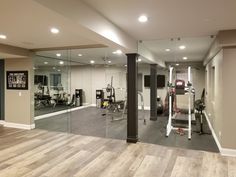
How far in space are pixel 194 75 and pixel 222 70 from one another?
76.4 inches

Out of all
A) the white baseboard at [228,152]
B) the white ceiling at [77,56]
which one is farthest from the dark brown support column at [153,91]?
the white baseboard at [228,152]

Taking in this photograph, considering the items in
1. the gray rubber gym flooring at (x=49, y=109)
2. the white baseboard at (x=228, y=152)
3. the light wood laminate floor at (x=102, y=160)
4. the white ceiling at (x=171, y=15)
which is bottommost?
the light wood laminate floor at (x=102, y=160)

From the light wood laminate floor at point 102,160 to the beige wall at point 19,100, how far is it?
4.27 ft

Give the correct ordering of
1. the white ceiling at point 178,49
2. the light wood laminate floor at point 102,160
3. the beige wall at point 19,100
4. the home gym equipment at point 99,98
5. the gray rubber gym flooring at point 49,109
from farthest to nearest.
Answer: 1. the home gym equipment at point 99,98
2. the gray rubber gym flooring at point 49,109
3. the beige wall at point 19,100
4. the white ceiling at point 178,49
5. the light wood laminate floor at point 102,160

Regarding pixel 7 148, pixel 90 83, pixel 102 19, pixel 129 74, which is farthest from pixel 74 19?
pixel 90 83

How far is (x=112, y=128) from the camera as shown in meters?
6.54

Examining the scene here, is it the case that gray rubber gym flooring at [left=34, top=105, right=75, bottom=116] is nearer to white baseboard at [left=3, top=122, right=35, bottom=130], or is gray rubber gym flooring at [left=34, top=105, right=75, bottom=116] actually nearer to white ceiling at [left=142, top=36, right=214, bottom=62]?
white baseboard at [left=3, top=122, right=35, bottom=130]

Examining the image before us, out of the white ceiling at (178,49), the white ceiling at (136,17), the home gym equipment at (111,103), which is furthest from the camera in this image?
the home gym equipment at (111,103)

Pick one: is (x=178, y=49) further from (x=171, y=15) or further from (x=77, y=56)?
(x=77, y=56)

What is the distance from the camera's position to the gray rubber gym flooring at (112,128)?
201 inches

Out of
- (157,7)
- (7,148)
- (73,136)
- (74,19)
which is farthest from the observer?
(73,136)

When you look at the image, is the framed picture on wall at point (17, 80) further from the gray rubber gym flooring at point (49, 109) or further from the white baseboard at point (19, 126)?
the white baseboard at point (19, 126)

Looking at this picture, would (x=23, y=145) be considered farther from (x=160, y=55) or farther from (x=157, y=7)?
(x=160, y=55)

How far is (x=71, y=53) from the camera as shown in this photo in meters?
6.41
